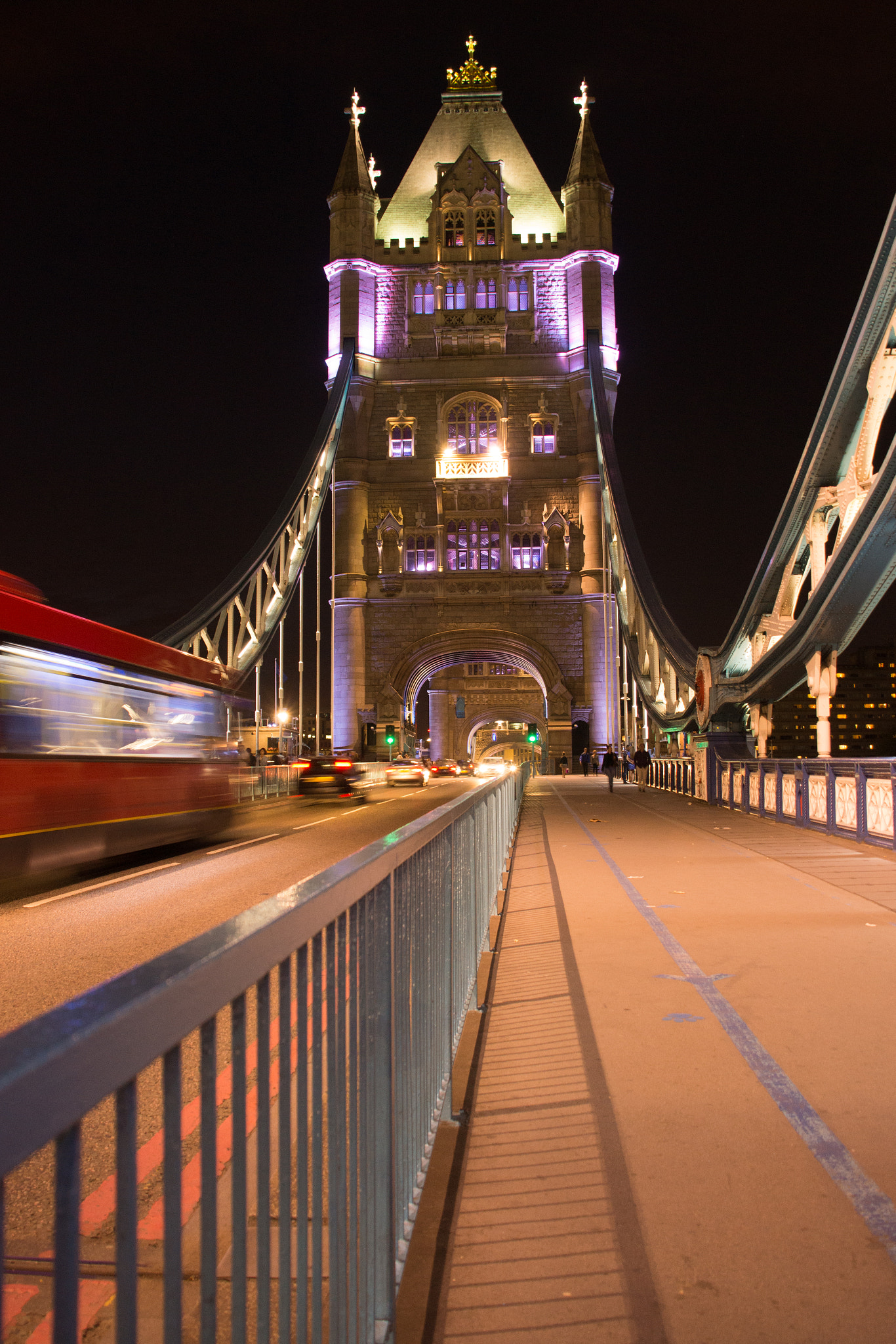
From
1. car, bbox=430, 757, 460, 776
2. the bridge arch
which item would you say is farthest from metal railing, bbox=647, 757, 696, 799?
car, bbox=430, 757, 460, 776

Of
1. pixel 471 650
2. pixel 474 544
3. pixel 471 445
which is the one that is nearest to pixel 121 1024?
pixel 474 544

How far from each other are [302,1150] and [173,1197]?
0.62 metres

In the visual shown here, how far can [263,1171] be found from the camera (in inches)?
60.1

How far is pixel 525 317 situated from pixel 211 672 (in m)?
39.3

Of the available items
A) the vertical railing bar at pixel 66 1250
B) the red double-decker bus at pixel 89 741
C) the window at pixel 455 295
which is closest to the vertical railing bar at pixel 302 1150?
the vertical railing bar at pixel 66 1250

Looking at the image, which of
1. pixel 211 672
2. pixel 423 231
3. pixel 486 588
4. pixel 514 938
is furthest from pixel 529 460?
pixel 514 938

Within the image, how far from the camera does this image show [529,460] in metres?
47.7

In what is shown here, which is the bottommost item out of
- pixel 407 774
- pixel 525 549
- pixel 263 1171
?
pixel 407 774

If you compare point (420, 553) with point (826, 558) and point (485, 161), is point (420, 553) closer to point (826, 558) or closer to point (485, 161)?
point (485, 161)

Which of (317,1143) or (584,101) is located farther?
(584,101)

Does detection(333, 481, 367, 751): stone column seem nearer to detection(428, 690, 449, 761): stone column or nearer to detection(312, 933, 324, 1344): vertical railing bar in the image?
detection(428, 690, 449, 761): stone column

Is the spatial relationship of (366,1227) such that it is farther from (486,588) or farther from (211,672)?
(486,588)

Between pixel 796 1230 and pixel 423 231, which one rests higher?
pixel 423 231

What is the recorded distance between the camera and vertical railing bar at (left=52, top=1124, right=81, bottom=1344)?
932 millimetres
